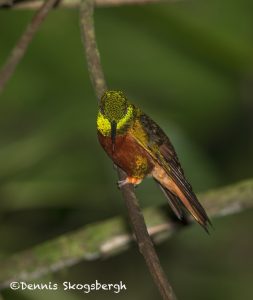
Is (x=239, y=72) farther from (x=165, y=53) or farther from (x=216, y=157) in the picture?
(x=216, y=157)

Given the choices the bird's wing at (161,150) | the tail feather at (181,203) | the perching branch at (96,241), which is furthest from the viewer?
the perching branch at (96,241)

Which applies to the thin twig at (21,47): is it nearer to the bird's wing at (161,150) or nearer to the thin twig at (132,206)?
the thin twig at (132,206)

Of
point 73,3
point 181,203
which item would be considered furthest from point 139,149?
point 73,3

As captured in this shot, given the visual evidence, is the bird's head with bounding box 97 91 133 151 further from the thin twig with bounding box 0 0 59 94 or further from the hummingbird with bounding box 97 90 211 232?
the thin twig with bounding box 0 0 59 94

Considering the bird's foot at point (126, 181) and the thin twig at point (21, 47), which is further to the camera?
the thin twig at point (21, 47)

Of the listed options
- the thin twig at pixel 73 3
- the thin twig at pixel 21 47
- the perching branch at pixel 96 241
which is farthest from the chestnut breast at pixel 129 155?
the thin twig at pixel 73 3

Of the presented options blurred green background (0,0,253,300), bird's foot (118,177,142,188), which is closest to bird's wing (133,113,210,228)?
bird's foot (118,177,142,188)

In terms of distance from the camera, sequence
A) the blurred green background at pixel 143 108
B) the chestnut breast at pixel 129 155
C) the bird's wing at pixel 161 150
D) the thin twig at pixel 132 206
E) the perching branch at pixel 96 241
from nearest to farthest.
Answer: the thin twig at pixel 132 206
the chestnut breast at pixel 129 155
the bird's wing at pixel 161 150
the perching branch at pixel 96 241
the blurred green background at pixel 143 108
